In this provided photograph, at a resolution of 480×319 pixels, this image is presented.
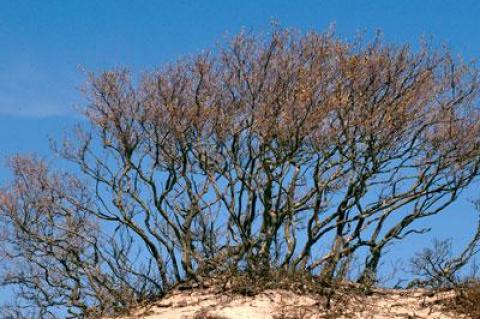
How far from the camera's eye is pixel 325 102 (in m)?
15.1

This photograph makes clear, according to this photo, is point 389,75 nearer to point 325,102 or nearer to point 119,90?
point 325,102

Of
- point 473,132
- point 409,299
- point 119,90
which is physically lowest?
point 409,299

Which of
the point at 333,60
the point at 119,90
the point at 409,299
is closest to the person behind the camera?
the point at 409,299

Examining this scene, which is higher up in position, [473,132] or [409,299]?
[473,132]

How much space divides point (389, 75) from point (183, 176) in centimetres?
488

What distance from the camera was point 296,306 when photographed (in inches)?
545

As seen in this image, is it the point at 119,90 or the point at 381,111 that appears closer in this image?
the point at 381,111

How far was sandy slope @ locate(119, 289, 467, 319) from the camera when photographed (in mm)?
13766

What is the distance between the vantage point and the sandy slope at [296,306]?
1377 cm

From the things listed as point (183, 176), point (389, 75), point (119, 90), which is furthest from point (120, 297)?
point (389, 75)

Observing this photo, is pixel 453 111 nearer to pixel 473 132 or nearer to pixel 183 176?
pixel 473 132

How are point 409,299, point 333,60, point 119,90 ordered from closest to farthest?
point 409,299, point 333,60, point 119,90

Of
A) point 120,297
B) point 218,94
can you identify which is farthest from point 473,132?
point 120,297

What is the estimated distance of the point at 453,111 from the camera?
647 inches
